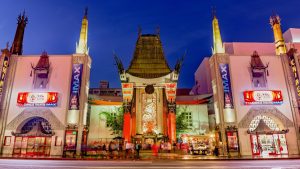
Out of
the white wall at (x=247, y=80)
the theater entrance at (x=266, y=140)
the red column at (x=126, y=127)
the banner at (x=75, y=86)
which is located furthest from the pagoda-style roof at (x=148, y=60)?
the theater entrance at (x=266, y=140)

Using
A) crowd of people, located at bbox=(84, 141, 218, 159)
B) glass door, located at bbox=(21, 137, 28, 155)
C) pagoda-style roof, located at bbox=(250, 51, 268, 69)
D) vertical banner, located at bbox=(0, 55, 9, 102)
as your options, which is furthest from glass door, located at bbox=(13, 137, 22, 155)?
pagoda-style roof, located at bbox=(250, 51, 268, 69)

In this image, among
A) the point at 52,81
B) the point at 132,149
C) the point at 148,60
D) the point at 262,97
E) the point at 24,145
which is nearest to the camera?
the point at 132,149

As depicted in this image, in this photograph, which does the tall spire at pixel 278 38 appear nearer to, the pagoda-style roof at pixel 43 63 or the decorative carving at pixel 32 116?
the decorative carving at pixel 32 116

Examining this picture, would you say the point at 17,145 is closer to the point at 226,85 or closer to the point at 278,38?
the point at 226,85

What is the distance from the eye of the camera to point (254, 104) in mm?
21734

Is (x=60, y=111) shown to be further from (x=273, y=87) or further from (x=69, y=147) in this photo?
(x=273, y=87)

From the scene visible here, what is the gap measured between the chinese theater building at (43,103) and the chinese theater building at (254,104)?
12.5m

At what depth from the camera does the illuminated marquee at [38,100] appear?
21688 millimetres

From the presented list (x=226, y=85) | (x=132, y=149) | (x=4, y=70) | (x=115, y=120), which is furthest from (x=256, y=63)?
(x=4, y=70)

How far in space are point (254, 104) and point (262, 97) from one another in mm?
1000

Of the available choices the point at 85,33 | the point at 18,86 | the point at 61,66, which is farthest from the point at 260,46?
the point at 18,86

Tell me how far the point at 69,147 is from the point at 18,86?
7.79 m

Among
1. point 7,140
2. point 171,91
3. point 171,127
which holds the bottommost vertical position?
point 7,140

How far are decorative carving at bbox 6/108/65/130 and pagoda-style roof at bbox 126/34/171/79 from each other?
8924 mm
